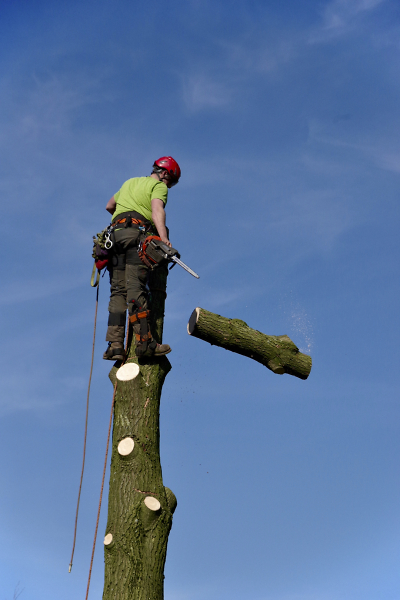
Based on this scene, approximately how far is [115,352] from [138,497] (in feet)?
5.28

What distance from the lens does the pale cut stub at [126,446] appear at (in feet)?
18.9

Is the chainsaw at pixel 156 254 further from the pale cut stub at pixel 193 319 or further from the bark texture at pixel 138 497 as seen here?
the bark texture at pixel 138 497

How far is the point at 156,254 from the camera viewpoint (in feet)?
21.0

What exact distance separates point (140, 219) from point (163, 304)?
1.06 meters

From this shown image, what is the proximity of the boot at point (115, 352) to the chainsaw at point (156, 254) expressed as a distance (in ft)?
3.18

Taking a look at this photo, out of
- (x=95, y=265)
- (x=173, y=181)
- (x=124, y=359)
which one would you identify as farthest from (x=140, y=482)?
(x=173, y=181)

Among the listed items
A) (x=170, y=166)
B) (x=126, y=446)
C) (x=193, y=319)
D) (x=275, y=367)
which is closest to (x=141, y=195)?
(x=170, y=166)

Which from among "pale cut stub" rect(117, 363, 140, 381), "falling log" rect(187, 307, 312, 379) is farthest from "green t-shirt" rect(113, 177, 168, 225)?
"pale cut stub" rect(117, 363, 140, 381)

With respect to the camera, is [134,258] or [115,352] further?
[134,258]

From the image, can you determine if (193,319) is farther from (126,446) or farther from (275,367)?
(126,446)

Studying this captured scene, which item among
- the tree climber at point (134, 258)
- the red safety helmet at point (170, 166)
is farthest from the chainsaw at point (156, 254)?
the red safety helmet at point (170, 166)

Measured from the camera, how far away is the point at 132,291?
6441 mm

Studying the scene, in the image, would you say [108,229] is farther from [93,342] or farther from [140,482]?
[140,482]

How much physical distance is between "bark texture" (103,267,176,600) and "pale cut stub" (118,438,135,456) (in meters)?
0.01
